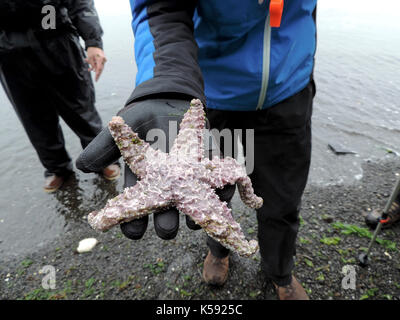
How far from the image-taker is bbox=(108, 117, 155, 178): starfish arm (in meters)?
1.43

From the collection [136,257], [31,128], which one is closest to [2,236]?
[31,128]

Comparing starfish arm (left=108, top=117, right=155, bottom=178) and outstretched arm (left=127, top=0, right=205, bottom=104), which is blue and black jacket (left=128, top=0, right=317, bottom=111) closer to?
outstretched arm (left=127, top=0, right=205, bottom=104)

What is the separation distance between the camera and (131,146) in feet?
4.90

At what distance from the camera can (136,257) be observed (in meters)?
3.17

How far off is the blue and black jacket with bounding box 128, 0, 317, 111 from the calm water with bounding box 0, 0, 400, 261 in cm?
298

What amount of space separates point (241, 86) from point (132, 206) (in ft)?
Answer: 3.81

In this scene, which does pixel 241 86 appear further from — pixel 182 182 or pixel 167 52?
pixel 182 182

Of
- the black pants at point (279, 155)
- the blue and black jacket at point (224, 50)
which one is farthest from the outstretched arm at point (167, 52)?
the black pants at point (279, 155)

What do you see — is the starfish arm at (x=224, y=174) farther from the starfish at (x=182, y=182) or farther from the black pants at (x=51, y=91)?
the black pants at (x=51, y=91)

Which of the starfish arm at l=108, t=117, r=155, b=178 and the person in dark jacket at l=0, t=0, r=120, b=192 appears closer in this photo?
the starfish arm at l=108, t=117, r=155, b=178

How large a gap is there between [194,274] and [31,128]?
305 centimetres

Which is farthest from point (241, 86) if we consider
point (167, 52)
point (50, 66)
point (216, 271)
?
point (50, 66)

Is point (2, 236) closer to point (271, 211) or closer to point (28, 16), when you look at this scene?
point (28, 16)

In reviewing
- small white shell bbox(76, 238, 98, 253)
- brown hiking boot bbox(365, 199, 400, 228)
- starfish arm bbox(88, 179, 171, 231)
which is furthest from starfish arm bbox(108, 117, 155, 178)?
brown hiking boot bbox(365, 199, 400, 228)
